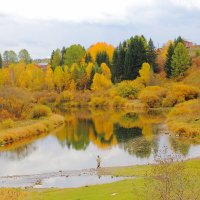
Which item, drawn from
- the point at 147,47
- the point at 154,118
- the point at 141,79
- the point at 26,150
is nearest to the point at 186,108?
the point at 154,118

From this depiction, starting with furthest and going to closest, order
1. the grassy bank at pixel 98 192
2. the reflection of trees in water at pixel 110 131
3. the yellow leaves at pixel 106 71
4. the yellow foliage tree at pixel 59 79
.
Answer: the yellow foliage tree at pixel 59 79, the yellow leaves at pixel 106 71, the reflection of trees in water at pixel 110 131, the grassy bank at pixel 98 192

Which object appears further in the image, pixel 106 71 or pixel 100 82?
pixel 106 71

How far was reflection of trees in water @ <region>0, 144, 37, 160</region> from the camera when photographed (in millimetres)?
44844

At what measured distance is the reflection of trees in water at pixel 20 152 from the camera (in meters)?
44.8

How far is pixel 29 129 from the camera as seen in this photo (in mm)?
60438

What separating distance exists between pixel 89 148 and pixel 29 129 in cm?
1517

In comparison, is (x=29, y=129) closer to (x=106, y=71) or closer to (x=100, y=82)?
(x=100, y=82)

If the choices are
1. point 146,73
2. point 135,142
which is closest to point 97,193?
point 135,142

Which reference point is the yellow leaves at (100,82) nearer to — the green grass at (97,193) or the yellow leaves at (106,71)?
the yellow leaves at (106,71)

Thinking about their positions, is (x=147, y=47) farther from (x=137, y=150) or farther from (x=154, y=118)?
(x=137, y=150)

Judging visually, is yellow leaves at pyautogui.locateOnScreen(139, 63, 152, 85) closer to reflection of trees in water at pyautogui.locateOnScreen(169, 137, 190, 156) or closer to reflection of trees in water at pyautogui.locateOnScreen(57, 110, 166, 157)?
reflection of trees in water at pyautogui.locateOnScreen(57, 110, 166, 157)

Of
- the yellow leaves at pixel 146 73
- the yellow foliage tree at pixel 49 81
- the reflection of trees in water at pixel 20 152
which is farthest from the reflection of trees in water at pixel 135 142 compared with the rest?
the yellow foliage tree at pixel 49 81

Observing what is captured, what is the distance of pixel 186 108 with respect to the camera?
227ft

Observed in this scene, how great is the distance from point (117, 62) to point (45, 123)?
200 ft
